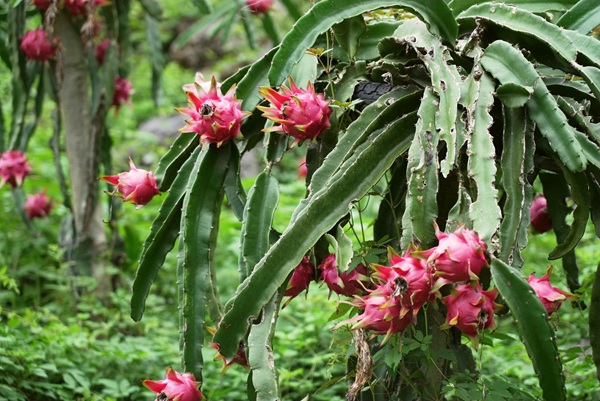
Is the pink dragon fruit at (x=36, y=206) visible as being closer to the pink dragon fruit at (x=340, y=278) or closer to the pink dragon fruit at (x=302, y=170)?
the pink dragon fruit at (x=302, y=170)

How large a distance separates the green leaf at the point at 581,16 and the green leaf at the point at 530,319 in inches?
28.8

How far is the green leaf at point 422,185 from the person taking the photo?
1409mm

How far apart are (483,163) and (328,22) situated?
47 centimetres

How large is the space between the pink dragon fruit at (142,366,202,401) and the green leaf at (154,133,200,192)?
1.66 ft

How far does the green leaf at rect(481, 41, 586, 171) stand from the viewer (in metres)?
1.45

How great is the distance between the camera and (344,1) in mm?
1668

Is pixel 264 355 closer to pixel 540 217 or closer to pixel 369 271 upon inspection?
pixel 369 271

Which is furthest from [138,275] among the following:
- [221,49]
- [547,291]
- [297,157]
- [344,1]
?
[221,49]

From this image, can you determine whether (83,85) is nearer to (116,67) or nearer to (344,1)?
(116,67)

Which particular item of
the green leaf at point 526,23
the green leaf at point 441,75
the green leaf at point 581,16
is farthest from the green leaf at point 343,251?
the green leaf at point 581,16

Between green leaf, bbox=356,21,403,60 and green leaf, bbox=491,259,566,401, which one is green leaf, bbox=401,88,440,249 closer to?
green leaf, bbox=491,259,566,401

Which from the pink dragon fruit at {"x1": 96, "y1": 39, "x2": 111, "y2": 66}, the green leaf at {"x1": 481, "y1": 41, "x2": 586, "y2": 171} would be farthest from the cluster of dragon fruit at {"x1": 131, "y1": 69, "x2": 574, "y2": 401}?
the pink dragon fruit at {"x1": 96, "y1": 39, "x2": 111, "y2": 66}

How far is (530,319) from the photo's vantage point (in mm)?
1257

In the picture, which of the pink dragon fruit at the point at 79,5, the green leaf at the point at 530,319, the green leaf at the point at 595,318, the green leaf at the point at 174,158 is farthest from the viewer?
the pink dragon fruit at the point at 79,5
